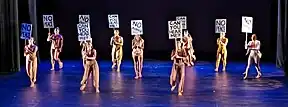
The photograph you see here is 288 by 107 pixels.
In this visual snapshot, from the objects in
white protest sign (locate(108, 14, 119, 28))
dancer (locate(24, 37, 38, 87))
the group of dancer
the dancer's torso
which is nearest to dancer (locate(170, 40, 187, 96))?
the group of dancer

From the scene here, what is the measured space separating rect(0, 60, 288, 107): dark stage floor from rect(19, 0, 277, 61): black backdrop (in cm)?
353

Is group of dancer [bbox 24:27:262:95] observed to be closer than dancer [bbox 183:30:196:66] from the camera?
Yes

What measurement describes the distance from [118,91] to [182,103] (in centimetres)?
218

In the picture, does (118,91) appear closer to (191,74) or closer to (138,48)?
(138,48)

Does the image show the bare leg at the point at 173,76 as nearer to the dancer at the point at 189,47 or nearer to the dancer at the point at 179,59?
the dancer at the point at 179,59

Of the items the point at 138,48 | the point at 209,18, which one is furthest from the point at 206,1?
the point at 138,48

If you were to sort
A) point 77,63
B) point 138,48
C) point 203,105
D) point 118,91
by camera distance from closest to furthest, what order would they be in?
point 203,105, point 118,91, point 138,48, point 77,63

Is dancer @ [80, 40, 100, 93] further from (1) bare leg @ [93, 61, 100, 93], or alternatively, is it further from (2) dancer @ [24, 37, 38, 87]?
(2) dancer @ [24, 37, 38, 87]

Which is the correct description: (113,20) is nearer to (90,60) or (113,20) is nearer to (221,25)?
(221,25)

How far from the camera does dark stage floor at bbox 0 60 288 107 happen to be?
1188 cm

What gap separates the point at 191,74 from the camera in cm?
1719

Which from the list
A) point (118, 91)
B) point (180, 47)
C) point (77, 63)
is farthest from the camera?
point (77, 63)

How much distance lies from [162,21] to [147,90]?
883cm

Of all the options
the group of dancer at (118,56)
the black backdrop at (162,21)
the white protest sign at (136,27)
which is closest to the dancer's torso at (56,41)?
the group of dancer at (118,56)
